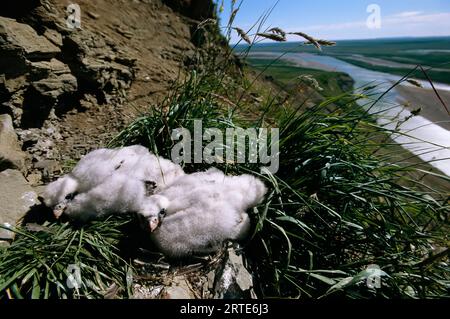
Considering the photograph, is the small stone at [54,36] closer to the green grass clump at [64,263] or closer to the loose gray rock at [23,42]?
the loose gray rock at [23,42]

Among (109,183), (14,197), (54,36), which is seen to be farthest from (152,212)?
(54,36)

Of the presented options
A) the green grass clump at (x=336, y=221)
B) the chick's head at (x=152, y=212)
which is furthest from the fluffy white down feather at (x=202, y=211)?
the green grass clump at (x=336, y=221)

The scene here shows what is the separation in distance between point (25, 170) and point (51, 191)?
70 centimetres

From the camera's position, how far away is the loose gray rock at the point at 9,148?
9.67 ft

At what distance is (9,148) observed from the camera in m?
3.08

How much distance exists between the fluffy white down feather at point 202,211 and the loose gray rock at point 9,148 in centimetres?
141

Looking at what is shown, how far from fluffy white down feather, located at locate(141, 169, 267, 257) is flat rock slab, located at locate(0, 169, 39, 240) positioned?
103 centimetres

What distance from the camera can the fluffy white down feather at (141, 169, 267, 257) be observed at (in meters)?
2.41

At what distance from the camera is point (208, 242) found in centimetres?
245

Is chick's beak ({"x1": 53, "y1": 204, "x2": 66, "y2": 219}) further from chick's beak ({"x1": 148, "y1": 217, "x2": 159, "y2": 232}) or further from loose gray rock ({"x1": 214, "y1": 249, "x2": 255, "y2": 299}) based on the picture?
loose gray rock ({"x1": 214, "y1": 249, "x2": 255, "y2": 299})

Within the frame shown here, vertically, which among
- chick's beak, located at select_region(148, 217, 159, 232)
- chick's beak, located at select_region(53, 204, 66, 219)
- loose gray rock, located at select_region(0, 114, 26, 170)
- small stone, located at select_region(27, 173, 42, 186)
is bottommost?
chick's beak, located at select_region(148, 217, 159, 232)

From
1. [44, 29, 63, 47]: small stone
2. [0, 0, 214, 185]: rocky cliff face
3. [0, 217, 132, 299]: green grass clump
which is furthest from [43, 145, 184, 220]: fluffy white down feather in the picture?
[44, 29, 63, 47]: small stone
